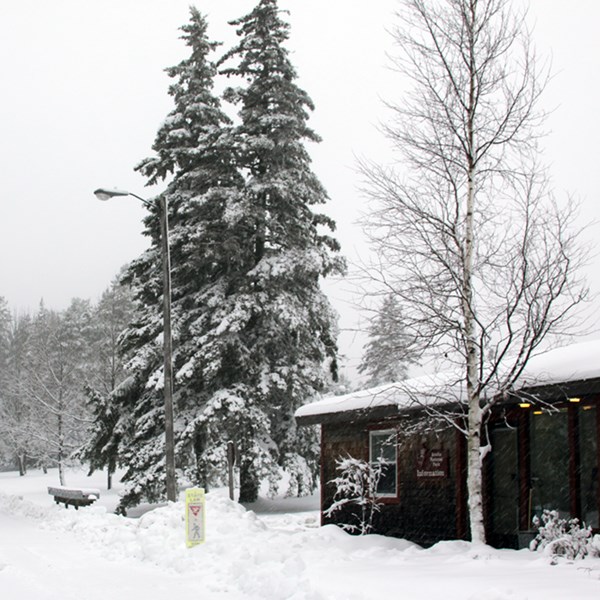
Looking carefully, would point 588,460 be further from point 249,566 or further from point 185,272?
point 185,272

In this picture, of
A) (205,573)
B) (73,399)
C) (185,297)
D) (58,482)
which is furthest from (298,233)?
(58,482)

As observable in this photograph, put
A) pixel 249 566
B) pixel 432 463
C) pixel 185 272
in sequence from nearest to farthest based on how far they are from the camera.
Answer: pixel 249 566 < pixel 432 463 < pixel 185 272

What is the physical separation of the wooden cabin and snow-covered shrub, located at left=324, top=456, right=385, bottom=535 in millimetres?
232

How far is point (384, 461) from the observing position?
15.7 metres

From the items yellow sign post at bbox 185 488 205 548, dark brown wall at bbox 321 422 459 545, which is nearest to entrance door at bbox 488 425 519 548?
dark brown wall at bbox 321 422 459 545

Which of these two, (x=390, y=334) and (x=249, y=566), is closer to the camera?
(x=249, y=566)

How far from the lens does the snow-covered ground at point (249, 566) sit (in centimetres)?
→ 850

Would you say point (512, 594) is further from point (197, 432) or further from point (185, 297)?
point (185, 297)

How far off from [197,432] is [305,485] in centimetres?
375

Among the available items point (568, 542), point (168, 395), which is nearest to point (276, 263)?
point (168, 395)

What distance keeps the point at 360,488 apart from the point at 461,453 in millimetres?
2679

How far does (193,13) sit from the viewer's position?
27828mm

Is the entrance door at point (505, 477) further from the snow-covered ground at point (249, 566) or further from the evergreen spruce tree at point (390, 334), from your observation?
the evergreen spruce tree at point (390, 334)

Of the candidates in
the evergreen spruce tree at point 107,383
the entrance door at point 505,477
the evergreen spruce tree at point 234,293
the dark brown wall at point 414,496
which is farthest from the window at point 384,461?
the evergreen spruce tree at point 107,383
